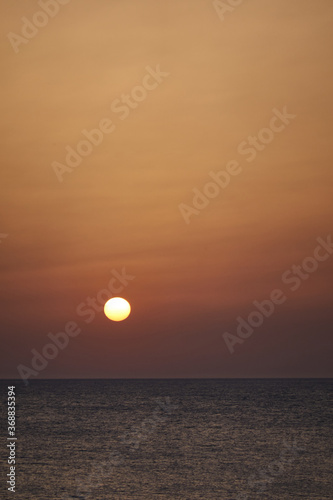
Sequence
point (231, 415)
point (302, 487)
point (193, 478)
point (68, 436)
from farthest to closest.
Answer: point (231, 415) < point (68, 436) < point (193, 478) < point (302, 487)

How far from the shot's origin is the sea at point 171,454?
20266mm

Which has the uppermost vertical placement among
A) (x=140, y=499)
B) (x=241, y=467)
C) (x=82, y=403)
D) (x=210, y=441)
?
(x=82, y=403)

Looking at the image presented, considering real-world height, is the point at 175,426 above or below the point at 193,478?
above

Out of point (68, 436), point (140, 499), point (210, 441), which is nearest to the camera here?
point (140, 499)

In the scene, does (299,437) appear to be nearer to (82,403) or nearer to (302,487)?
(302,487)

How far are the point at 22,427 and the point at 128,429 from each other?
8.46m

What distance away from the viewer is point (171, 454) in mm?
30875

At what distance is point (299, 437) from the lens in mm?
42906

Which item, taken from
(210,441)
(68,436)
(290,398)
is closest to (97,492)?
(210,441)

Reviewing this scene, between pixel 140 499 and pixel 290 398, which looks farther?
pixel 290 398

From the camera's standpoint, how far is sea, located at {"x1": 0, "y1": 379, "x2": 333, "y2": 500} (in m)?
20.3

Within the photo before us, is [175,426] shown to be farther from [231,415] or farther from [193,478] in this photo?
[193,478]

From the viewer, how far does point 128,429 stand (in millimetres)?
46906

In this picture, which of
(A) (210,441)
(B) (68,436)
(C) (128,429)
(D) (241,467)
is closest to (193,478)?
(D) (241,467)
